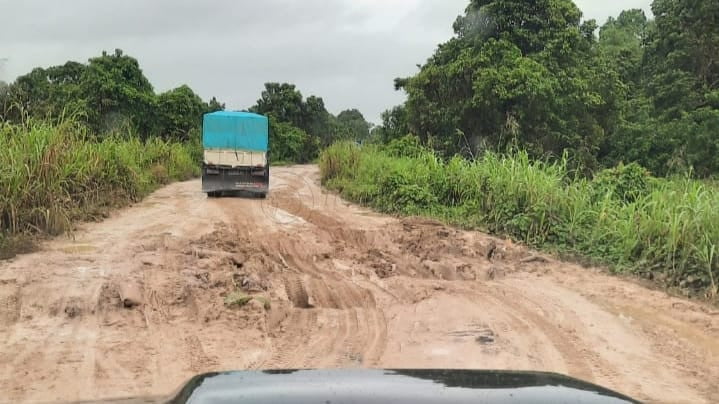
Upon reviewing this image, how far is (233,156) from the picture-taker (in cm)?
1728

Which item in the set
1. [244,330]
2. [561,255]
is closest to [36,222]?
[244,330]

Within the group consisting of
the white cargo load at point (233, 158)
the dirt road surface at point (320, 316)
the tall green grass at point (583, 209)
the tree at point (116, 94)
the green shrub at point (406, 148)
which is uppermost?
the tree at point (116, 94)

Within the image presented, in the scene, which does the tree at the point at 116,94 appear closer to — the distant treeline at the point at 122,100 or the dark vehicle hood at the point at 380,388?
the distant treeline at the point at 122,100

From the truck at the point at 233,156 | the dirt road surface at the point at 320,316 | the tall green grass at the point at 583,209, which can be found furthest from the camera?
the truck at the point at 233,156

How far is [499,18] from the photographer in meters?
20.7

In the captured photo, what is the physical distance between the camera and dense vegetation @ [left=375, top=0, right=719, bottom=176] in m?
19.0

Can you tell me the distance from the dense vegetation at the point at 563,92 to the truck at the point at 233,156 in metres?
5.63

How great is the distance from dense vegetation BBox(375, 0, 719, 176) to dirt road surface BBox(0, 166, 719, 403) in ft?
32.7

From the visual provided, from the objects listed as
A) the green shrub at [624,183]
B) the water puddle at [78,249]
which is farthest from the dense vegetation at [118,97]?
the green shrub at [624,183]

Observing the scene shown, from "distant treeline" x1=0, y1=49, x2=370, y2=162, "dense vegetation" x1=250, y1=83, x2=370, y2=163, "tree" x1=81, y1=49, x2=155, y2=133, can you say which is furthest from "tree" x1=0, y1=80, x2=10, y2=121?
"dense vegetation" x1=250, y1=83, x2=370, y2=163

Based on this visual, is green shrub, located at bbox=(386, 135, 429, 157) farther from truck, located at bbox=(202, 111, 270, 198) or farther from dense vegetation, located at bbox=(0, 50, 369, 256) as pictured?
dense vegetation, located at bbox=(0, 50, 369, 256)

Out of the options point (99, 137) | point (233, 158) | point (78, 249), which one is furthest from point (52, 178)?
point (233, 158)

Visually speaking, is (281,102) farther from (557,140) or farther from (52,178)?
(52,178)

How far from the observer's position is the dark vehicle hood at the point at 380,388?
1.69m
